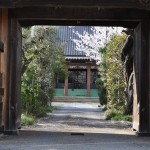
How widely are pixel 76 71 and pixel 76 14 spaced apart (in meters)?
32.8

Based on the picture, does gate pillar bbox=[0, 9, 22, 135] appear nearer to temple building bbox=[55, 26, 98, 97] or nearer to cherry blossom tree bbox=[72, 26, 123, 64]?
cherry blossom tree bbox=[72, 26, 123, 64]

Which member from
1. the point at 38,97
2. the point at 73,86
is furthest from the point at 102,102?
the point at 73,86

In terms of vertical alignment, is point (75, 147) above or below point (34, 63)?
below

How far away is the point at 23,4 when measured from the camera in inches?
470

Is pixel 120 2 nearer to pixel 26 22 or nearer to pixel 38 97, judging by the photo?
pixel 26 22

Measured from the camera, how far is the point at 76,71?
4684 cm

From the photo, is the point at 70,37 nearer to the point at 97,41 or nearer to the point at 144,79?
the point at 97,41

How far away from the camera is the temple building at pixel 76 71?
42500 millimetres

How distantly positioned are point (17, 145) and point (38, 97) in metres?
12.1

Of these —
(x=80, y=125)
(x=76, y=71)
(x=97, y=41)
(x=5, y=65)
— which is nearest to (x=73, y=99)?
(x=76, y=71)

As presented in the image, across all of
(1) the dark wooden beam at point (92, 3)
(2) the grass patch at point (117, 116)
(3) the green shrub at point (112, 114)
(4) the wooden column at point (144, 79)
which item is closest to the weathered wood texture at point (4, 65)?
(1) the dark wooden beam at point (92, 3)

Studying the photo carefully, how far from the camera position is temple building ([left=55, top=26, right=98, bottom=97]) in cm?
4250

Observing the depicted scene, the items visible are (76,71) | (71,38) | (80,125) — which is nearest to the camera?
(80,125)

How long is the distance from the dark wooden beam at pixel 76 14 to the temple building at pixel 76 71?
27.5m
